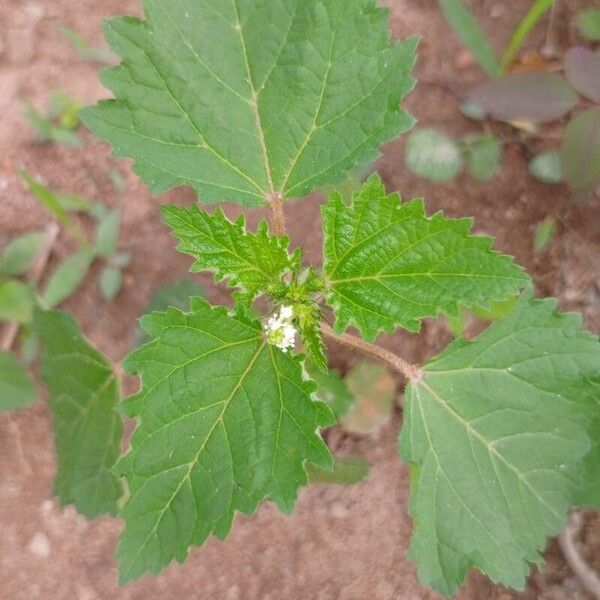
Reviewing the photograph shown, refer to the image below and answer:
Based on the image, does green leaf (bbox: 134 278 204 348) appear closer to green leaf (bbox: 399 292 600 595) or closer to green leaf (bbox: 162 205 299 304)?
green leaf (bbox: 162 205 299 304)

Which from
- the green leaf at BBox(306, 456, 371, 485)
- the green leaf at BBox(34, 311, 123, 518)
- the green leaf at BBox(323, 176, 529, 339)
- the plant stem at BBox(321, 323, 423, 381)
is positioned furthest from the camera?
the green leaf at BBox(306, 456, 371, 485)

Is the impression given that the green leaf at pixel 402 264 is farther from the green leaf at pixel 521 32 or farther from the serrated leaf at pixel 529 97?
the green leaf at pixel 521 32

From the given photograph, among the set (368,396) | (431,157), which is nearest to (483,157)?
(431,157)

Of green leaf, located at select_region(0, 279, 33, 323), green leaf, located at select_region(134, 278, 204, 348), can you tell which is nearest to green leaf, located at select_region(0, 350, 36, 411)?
green leaf, located at select_region(0, 279, 33, 323)

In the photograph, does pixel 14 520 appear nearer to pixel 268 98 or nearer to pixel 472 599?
pixel 472 599

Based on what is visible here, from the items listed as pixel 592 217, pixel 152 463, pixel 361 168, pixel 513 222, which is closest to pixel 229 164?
pixel 152 463
